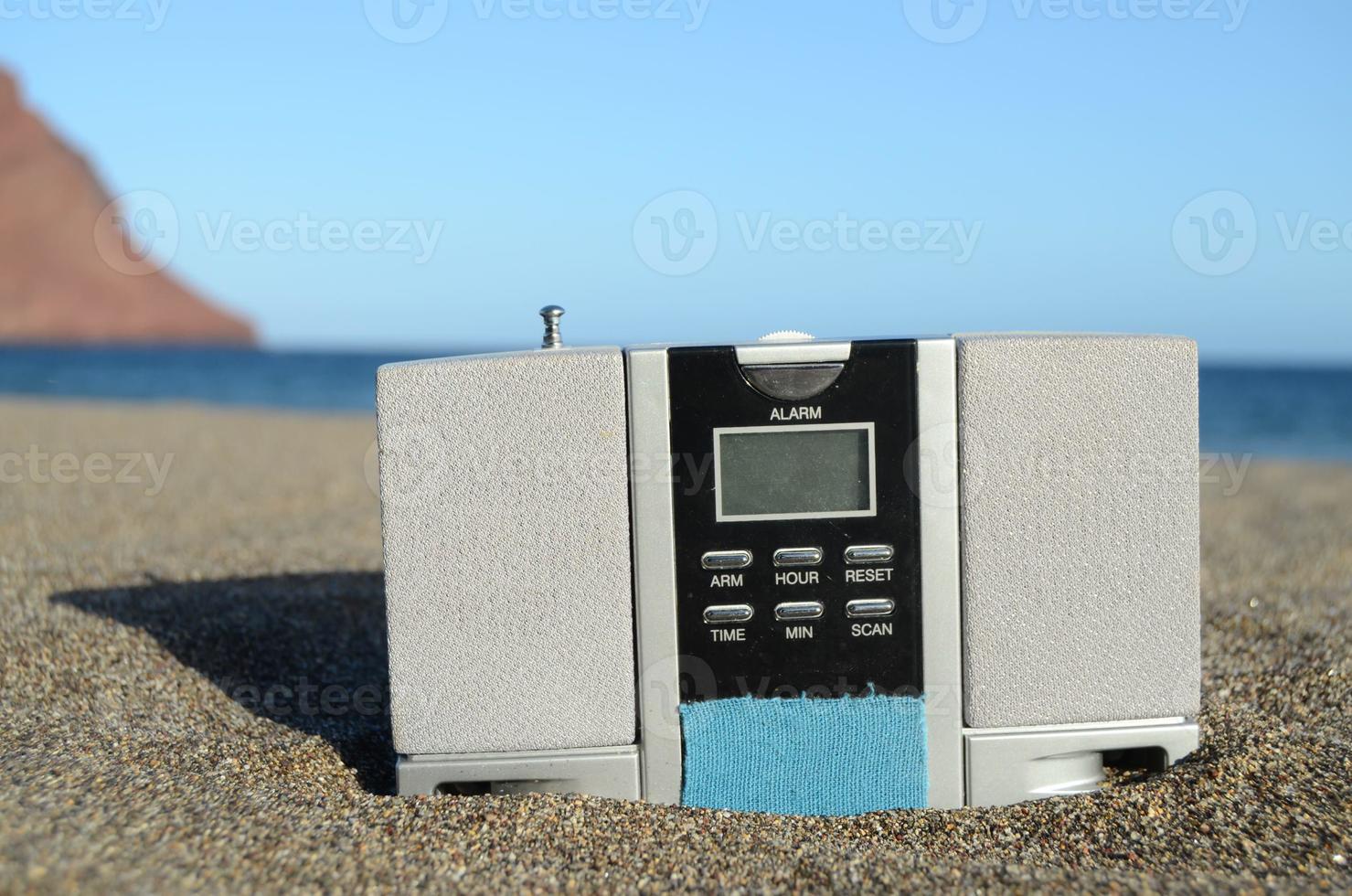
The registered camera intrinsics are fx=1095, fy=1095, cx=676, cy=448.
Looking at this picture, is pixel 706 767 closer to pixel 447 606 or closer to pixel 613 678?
pixel 613 678

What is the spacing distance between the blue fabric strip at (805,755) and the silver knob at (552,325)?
76 cm

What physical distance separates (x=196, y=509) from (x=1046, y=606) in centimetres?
567

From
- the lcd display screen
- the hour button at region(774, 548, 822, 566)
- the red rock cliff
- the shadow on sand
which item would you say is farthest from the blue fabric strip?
the red rock cliff

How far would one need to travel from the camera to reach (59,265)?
63.2m

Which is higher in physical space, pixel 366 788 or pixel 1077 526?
pixel 1077 526

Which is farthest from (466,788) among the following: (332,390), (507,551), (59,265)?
(59,265)

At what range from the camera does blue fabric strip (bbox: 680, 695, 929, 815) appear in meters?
2.07

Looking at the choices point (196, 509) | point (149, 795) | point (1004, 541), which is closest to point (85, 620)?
point (149, 795)

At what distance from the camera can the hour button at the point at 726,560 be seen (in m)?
2.05

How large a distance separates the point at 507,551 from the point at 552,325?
0.48 meters

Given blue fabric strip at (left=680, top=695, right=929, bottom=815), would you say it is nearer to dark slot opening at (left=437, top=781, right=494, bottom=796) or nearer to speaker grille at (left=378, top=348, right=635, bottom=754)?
speaker grille at (left=378, top=348, right=635, bottom=754)

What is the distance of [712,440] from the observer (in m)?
2.03

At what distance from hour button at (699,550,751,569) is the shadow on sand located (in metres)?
0.82

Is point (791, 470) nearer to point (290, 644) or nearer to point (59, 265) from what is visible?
point (290, 644)
